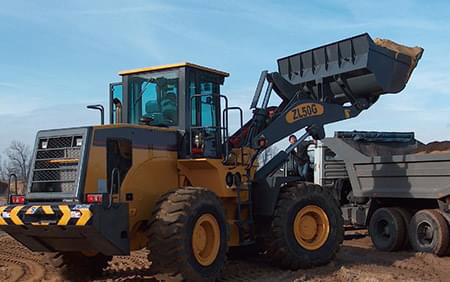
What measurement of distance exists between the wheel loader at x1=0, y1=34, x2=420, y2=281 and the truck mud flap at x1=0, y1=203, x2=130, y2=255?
16 mm

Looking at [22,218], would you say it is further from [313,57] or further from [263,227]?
[313,57]

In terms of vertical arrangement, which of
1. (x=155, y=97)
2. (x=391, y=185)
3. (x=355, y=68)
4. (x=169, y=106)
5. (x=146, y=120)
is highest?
(x=355, y=68)

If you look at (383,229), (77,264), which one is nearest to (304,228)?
(383,229)

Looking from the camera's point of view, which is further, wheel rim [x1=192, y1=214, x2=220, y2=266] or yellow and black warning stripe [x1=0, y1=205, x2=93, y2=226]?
wheel rim [x1=192, y1=214, x2=220, y2=266]

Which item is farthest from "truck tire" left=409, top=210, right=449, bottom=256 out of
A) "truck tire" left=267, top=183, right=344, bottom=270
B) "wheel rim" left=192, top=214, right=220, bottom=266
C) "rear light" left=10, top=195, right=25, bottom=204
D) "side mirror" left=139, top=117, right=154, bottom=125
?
"rear light" left=10, top=195, right=25, bottom=204

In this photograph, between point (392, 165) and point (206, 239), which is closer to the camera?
point (206, 239)

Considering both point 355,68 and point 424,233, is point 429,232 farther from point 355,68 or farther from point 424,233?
point 355,68

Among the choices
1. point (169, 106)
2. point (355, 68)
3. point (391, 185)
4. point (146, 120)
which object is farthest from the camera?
point (391, 185)

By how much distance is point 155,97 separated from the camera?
936 cm

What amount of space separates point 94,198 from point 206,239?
1657 mm

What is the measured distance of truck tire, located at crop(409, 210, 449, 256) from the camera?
10492 mm

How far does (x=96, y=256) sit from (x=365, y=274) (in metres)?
3.83

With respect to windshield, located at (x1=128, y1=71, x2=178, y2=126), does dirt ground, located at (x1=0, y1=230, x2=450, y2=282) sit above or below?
below

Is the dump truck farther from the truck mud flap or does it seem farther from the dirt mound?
the truck mud flap
